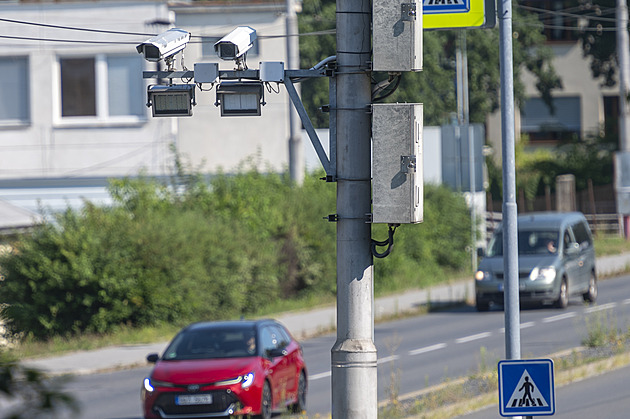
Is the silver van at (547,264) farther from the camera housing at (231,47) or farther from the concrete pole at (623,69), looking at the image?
the camera housing at (231,47)

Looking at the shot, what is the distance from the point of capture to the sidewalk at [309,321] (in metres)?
19.6

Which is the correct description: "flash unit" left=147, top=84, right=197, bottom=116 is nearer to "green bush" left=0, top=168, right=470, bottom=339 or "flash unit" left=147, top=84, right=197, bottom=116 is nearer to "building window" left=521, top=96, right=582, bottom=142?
"green bush" left=0, top=168, right=470, bottom=339

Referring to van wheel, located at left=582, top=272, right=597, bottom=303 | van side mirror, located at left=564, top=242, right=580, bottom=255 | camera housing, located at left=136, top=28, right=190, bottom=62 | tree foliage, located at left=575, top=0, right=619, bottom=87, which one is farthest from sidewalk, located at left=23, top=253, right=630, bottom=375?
tree foliage, located at left=575, top=0, right=619, bottom=87

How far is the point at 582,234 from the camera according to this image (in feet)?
83.7

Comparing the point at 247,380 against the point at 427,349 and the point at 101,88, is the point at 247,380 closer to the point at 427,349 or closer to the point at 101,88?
the point at 427,349

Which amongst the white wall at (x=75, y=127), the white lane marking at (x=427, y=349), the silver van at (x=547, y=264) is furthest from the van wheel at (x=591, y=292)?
the white wall at (x=75, y=127)

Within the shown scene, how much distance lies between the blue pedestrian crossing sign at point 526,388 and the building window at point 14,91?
93.6 ft

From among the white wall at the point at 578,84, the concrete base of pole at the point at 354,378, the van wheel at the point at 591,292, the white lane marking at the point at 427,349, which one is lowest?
the white lane marking at the point at 427,349

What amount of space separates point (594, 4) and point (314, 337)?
30.4 meters

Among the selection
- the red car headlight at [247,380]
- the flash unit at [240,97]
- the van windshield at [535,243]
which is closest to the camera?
the flash unit at [240,97]

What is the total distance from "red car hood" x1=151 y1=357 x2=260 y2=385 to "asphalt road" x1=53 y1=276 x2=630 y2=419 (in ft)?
3.80

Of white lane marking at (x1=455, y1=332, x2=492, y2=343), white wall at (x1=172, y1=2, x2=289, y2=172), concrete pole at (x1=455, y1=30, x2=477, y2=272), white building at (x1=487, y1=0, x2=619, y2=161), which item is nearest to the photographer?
white lane marking at (x1=455, y1=332, x2=492, y2=343)

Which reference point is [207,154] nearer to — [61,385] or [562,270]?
[562,270]

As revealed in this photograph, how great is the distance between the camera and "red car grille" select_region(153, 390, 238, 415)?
12.7m
